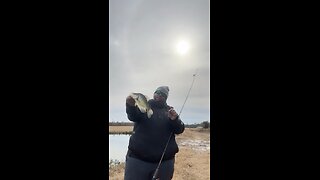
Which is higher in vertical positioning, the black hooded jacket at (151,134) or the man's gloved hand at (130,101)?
the man's gloved hand at (130,101)

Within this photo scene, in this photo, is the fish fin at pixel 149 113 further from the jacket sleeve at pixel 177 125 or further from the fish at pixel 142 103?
the jacket sleeve at pixel 177 125

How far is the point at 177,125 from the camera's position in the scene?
297 centimetres

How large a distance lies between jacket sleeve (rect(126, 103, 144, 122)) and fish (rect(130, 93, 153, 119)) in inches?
1.6

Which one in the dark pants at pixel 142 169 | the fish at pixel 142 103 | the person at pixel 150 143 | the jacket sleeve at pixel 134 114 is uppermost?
the fish at pixel 142 103

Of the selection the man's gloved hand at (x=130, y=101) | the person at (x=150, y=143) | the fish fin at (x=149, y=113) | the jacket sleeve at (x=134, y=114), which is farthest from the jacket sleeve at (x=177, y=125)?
the man's gloved hand at (x=130, y=101)

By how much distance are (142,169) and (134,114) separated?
541mm

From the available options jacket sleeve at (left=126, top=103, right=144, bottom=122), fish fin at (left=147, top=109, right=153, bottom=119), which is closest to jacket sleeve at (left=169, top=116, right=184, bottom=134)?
fish fin at (left=147, top=109, right=153, bottom=119)

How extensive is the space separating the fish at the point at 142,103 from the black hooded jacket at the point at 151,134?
0.12ft

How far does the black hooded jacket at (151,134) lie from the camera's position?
9.57 feet

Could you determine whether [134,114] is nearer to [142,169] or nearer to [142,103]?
[142,103]
